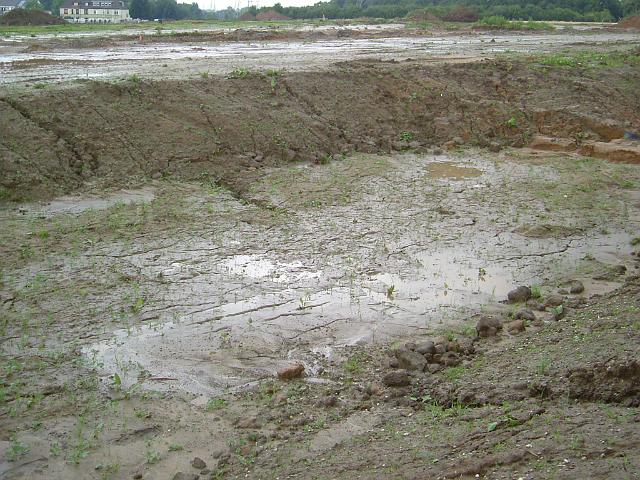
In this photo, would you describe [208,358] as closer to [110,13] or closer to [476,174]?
[476,174]

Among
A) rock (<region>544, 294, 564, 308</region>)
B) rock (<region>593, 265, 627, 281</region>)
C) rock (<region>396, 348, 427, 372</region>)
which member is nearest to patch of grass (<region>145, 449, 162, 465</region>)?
rock (<region>396, 348, 427, 372</region>)

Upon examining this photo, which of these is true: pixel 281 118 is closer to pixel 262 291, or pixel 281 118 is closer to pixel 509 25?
pixel 262 291

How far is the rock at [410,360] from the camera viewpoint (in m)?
6.76

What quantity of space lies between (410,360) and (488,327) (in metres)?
1.20

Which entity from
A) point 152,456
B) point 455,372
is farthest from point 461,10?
point 152,456

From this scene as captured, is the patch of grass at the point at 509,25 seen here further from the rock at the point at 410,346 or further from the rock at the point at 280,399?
the rock at the point at 280,399

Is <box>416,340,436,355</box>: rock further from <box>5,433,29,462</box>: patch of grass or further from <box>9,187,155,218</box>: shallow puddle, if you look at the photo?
<box>9,187,155,218</box>: shallow puddle

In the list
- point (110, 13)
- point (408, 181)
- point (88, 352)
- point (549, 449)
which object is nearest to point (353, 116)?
point (408, 181)

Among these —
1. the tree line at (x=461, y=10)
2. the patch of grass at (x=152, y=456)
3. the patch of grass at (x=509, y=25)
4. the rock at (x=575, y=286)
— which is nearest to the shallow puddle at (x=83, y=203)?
the patch of grass at (x=152, y=456)

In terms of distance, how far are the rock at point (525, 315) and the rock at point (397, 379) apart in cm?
200

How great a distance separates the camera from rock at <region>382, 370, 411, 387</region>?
21.3 feet

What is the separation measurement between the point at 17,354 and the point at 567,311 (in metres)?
5.65

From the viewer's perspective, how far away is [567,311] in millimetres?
7957

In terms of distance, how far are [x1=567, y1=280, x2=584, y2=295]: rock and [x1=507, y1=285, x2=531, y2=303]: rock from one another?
606 mm
